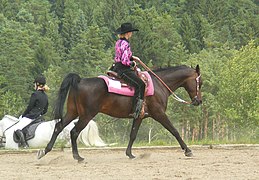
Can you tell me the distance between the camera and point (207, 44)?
107m

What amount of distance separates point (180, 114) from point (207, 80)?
516 cm

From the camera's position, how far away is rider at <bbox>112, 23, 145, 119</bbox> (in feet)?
40.0

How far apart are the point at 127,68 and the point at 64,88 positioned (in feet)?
4.18

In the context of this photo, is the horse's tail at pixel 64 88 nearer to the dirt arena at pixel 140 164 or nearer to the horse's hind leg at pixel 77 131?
the horse's hind leg at pixel 77 131

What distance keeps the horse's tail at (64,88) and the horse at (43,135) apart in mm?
2711

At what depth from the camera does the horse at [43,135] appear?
15.0 m

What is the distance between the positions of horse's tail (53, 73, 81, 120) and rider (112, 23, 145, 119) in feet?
2.84

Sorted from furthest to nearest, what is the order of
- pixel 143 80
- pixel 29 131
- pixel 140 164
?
1. pixel 29 131
2. pixel 143 80
3. pixel 140 164

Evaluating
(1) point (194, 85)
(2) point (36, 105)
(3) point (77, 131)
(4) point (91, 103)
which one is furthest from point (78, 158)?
(2) point (36, 105)

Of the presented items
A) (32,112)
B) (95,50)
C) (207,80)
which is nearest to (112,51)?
(95,50)

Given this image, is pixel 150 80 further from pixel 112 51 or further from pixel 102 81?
pixel 112 51

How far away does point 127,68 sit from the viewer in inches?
485

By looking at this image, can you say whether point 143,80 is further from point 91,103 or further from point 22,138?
point 22,138

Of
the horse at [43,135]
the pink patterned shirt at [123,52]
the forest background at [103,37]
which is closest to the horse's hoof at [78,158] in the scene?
the pink patterned shirt at [123,52]
